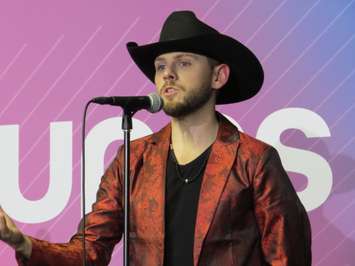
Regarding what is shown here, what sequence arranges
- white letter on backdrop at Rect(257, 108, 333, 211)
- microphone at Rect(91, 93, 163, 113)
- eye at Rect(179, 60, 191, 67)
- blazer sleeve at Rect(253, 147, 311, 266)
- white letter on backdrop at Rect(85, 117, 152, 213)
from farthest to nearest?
1. white letter on backdrop at Rect(85, 117, 152, 213)
2. white letter on backdrop at Rect(257, 108, 333, 211)
3. eye at Rect(179, 60, 191, 67)
4. blazer sleeve at Rect(253, 147, 311, 266)
5. microphone at Rect(91, 93, 163, 113)

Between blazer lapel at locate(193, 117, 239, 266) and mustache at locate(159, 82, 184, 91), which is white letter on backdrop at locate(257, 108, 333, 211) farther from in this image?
mustache at locate(159, 82, 184, 91)

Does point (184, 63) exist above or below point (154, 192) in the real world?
above

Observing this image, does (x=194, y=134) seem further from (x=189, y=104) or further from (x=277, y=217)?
(x=277, y=217)

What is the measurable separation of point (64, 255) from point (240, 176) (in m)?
0.53

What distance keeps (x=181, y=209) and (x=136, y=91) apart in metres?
0.68

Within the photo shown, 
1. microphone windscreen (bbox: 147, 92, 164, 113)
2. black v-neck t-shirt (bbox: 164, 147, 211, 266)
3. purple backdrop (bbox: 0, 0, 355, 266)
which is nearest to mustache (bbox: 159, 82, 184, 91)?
black v-neck t-shirt (bbox: 164, 147, 211, 266)

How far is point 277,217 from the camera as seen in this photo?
1.75 m

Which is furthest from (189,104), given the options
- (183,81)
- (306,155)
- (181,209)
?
(306,155)

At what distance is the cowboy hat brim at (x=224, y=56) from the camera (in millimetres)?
1828

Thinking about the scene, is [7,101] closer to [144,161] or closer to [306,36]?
[144,161]

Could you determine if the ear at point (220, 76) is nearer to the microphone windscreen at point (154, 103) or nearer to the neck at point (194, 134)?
the neck at point (194, 134)

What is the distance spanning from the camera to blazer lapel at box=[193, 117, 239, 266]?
5.72 ft

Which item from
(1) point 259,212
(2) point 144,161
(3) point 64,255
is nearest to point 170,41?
(2) point 144,161

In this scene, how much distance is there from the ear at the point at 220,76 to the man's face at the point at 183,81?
0.02 metres
